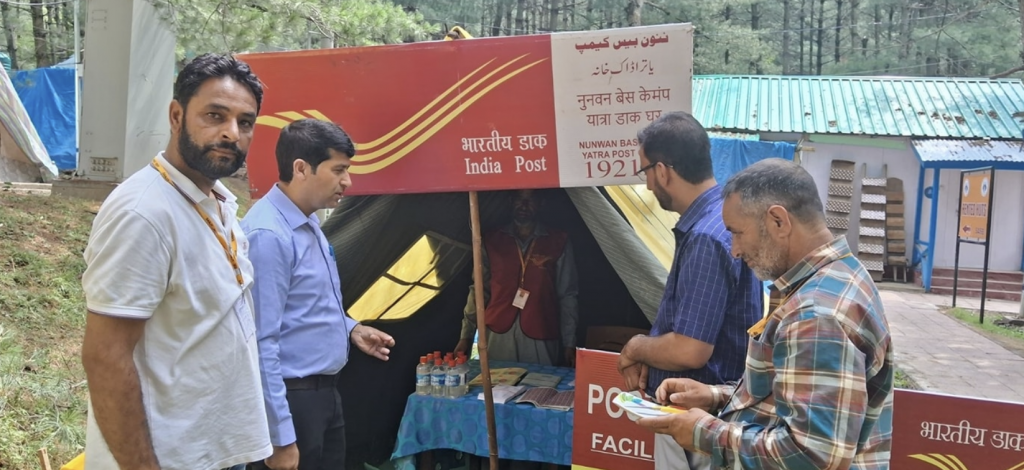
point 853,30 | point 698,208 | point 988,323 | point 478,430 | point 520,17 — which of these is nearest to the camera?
point 698,208

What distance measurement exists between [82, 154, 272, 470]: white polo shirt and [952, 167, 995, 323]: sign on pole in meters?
9.35

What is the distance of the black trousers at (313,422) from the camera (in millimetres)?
2482

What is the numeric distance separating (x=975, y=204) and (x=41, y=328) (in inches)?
416

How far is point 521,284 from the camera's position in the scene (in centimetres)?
424

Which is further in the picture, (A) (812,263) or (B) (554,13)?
(B) (554,13)

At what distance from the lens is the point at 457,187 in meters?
3.16

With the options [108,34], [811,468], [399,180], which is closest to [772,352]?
[811,468]

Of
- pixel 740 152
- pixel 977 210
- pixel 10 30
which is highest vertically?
pixel 10 30

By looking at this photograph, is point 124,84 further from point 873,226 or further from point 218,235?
point 873,226

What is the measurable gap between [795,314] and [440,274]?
3.41 metres

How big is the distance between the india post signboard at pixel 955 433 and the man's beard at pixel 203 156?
2399 mm

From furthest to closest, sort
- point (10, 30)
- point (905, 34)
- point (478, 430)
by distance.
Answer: point (905, 34)
point (10, 30)
point (478, 430)

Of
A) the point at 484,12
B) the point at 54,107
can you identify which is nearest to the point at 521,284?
the point at 54,107

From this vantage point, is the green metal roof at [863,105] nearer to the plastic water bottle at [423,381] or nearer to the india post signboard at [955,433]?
the plastic water bottle at [423,381]
